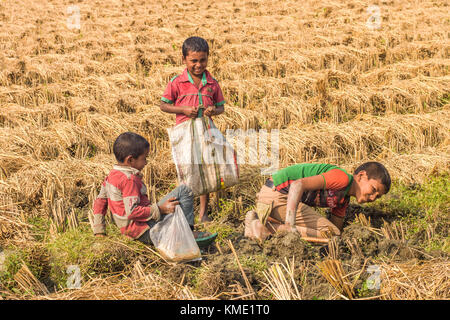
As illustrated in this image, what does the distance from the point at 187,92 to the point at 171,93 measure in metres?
0.12

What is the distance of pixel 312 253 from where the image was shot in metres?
2.91

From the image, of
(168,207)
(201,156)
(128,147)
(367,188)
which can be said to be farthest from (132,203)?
(367,188)

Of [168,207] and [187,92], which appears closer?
[168,207]

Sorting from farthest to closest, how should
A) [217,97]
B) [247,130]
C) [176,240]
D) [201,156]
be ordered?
[247,130]
[217,97]
[201,156]
[176,240]

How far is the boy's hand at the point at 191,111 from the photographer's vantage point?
3.23 meters

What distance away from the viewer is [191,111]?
3.24 m

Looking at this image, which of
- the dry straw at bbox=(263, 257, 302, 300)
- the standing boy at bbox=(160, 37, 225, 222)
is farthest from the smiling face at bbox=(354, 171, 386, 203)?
the standing boy at bbox=(160, 37, 225, 222)

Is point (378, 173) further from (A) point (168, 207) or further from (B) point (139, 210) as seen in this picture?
(B) point (139, 210)

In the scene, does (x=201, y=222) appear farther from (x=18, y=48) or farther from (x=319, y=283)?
(x=18, y=48)

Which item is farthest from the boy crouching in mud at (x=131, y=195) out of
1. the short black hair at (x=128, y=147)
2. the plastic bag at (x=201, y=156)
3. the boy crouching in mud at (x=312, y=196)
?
the boy crouching in mud at (x=312, y=196)

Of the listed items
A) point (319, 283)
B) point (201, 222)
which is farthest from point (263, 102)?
point (319, 283)

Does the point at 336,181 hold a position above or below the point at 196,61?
below

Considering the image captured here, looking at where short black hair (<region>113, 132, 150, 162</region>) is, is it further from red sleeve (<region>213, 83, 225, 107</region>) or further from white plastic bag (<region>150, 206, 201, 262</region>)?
red sleeve (<region>213, 83, 225, 107</region>)

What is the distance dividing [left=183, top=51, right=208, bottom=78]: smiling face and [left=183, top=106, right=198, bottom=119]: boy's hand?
0.27 m
